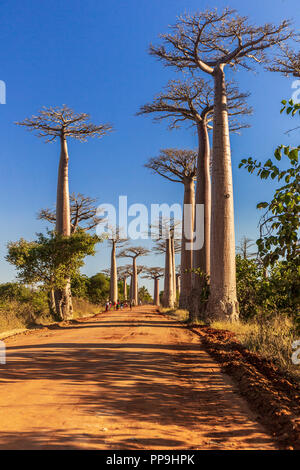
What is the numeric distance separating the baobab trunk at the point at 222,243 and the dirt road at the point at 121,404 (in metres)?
5.01

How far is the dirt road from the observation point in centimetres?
276

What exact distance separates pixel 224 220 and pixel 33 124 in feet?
37.7

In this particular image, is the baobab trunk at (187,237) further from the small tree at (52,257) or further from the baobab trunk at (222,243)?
→ the baobab trunk at (222,243)

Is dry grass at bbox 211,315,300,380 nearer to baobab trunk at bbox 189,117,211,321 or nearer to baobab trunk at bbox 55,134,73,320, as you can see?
baobab trunk at bbox 189,117,211,321

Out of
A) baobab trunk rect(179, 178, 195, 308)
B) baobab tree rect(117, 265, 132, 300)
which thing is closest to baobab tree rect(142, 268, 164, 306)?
baobab tree rect(117, 265, 132, 300)

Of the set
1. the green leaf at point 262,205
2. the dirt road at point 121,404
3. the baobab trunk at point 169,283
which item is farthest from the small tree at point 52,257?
the baobab trunk at point 169,283

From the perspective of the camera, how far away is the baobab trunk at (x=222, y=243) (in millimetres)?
11328

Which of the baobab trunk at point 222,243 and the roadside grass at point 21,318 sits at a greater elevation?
the baobab trunk at point 222,243

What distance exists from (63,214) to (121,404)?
15.6 meters

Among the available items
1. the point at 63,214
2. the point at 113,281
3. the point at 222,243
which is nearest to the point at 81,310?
the point at 63,214

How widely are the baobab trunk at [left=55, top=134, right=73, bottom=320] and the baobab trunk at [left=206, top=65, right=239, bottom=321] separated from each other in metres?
7.82

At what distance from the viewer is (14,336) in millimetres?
10180

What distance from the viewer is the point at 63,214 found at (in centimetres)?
1856

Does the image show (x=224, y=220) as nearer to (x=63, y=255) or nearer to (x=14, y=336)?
(x=14, y=336)
